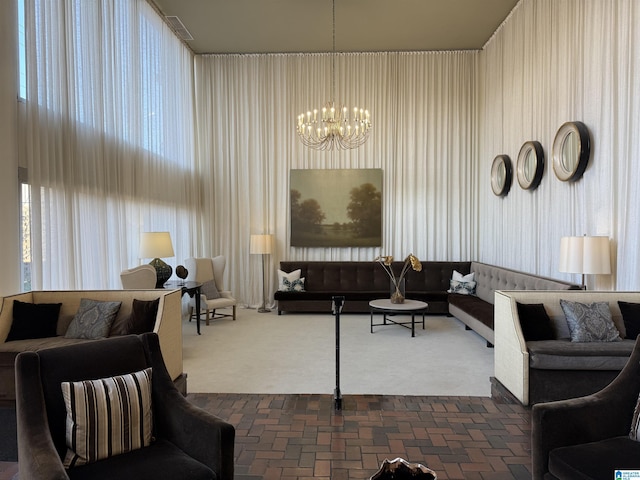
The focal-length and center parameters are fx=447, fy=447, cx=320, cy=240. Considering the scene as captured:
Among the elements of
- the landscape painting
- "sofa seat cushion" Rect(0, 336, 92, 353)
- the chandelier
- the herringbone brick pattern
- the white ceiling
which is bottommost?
the herringbone brick pattern

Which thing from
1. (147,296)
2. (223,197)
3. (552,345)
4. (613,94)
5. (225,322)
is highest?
(613,94)

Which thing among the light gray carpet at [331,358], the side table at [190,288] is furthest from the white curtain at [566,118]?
the side table at [190,288]

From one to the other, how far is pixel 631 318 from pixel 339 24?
5.60 metres

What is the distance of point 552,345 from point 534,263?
2445 mm

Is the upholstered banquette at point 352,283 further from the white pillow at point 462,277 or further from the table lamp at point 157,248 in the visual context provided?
the table lamp at point 157,248

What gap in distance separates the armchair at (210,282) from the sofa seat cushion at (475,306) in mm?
3416

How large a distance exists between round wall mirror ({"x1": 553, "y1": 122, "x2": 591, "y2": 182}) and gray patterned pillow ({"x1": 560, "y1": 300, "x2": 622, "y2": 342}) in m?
Result: 1.59

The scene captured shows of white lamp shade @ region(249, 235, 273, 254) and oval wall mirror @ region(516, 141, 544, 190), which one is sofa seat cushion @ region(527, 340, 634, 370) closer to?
oval wall mirror @ region(516, 141, 544, 190)

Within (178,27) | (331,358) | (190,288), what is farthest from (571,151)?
(178,27)

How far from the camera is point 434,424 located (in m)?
3.21

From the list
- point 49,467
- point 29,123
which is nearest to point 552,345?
point 49,467

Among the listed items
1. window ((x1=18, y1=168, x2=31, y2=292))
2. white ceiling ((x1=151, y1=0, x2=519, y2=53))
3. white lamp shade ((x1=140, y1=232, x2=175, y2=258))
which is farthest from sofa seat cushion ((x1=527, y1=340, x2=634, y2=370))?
white ceiling ((x1=151, y1=0, x2=519, y2=53))

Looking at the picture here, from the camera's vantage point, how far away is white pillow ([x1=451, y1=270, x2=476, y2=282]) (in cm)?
730

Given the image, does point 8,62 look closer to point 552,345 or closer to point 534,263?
point 552,345
